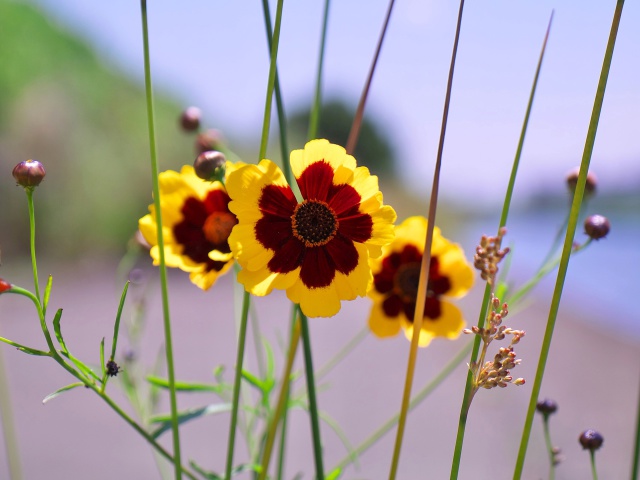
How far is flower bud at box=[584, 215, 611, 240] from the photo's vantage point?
554 mm

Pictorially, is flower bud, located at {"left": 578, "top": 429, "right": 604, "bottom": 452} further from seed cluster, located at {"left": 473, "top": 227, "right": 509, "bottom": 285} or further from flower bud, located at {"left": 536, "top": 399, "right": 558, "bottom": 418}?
seed cluster, located at {"left": 473, "top": 227, "right": 509, "bottom": 285}

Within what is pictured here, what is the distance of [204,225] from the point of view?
1.67ft

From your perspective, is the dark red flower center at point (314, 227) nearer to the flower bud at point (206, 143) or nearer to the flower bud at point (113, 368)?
the flower bud at point (113, 368)

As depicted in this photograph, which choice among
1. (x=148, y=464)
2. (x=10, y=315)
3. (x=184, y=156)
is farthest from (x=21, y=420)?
(x=184, y=156)

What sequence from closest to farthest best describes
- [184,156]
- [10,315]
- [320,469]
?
[320,469] < [10,315] < [184,156]

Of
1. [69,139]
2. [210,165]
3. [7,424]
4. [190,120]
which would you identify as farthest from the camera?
[69,139]

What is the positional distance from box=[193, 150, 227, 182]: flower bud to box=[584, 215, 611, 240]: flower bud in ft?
1.01

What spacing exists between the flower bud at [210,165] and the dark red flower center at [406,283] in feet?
0.68

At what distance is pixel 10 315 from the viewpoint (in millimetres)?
4211

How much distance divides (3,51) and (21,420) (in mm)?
4031

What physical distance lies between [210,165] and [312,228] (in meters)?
0.07

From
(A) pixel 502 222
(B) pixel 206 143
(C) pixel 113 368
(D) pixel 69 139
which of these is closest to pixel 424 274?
(A) pixel 502 222

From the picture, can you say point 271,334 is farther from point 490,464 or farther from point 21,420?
point 490,464

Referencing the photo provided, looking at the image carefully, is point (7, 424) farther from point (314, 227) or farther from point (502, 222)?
point (502, 222)
